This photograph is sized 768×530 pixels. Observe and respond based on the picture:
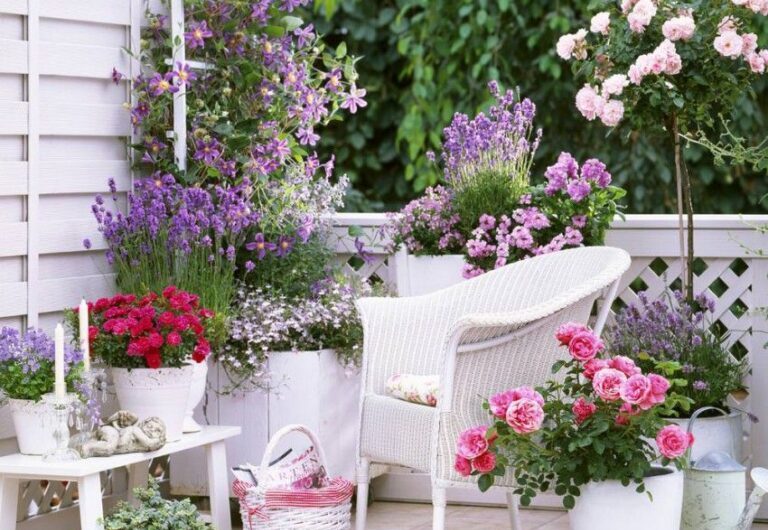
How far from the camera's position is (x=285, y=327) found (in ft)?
13.0

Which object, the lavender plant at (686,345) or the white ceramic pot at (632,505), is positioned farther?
the lavender plant at (686,345)

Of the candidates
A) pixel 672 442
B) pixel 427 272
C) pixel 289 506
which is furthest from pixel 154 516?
pixel 427 272

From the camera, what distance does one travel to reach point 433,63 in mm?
7059

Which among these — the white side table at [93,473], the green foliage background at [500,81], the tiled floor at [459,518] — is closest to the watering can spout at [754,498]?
the tiled floor at [459,518]

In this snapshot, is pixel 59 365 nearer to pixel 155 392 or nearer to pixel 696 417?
pixel 155 392

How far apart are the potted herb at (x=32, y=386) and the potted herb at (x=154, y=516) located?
0.76ft

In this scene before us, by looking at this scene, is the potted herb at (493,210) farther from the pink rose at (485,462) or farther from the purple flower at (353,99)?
the pink rose at (485,462)

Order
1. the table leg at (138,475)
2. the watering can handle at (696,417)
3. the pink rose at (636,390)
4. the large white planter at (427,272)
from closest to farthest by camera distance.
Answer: the pink rose at (636,390), the watering can handle at (696,417), the table leg at (138,475), the large white planter at (427,272)

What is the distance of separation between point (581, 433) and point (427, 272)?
1243 mm

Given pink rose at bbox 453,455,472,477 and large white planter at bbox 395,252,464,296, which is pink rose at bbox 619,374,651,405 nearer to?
pink rose at bbox 453,455,472,477

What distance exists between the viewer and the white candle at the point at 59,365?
10.6 ft

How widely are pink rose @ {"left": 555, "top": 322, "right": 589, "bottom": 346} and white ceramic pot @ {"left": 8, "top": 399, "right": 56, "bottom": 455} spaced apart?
1.20 m

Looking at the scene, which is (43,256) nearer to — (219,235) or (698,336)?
(219,235)

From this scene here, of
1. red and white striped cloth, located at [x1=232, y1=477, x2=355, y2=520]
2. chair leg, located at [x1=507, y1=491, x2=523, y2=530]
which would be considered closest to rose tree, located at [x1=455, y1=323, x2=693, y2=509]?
red and white striped cloth, located at [x1=232, y1=477, x2=355, y2=520]
